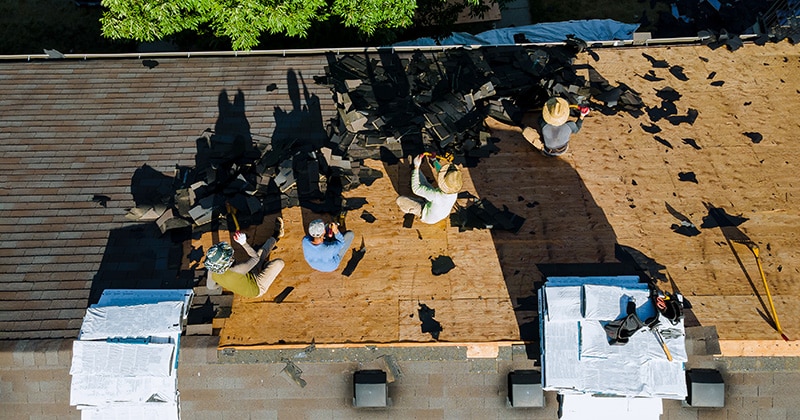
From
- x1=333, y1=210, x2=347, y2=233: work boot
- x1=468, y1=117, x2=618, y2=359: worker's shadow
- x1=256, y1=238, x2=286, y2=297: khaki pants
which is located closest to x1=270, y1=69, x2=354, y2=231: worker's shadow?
x1=333, y1=210, x2=347, y2=233: work boot

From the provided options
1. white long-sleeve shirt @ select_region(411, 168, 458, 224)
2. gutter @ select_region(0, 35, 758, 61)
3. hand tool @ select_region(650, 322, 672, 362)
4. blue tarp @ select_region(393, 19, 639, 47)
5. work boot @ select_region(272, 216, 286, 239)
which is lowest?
hand tool @ select_region(650, 322, 672, 362)

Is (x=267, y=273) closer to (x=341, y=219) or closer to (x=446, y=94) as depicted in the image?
(x=341, y=219)

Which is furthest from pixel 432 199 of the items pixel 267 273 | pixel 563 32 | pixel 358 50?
pixel 563 32

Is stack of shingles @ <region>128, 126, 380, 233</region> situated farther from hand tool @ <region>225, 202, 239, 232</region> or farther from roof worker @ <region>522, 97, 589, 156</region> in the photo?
roof worker @ <region>522, 97, 589, 156</region>

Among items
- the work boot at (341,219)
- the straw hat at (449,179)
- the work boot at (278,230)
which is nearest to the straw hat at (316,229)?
the work boot at (341,219)

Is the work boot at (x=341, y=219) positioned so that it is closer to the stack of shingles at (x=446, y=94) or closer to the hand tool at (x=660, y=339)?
the stack of shingles at (x=446, y=94)

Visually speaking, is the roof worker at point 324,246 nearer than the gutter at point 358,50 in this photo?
Yes
